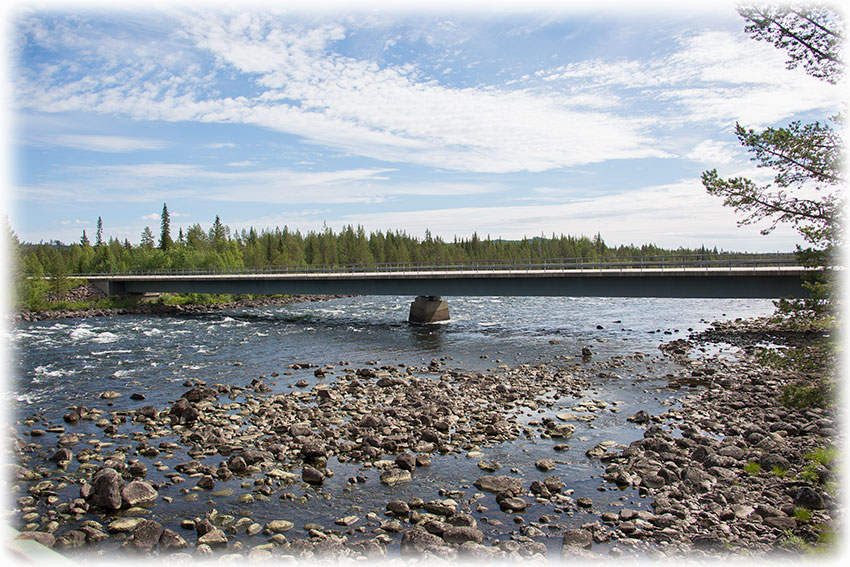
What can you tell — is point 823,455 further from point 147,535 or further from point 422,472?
point 147,535

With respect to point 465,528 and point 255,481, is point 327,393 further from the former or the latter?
point 465,528

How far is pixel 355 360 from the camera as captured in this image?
3259 centimetres

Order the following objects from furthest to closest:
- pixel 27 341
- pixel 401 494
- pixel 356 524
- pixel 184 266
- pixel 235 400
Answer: pixel 184 266 < pixel 27 341 < pixel 235 400 < pixel 401 494 < pixel 356 524

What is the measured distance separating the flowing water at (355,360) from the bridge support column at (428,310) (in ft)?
6.18

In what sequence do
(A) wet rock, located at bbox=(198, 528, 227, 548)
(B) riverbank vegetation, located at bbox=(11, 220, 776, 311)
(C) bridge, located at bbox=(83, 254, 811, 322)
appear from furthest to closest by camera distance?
(B) riverbank vegetation, located at bbox=(11, 220, 776, 311)
(C) bridge, located at bbox=(83, 254, 811, 322)
(A) wet rock, located at bbox=(198, 528, 227, 548)

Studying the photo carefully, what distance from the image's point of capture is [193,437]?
17.4 metres

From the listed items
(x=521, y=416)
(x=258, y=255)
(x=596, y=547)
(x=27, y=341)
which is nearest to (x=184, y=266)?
(x=258, y=255)

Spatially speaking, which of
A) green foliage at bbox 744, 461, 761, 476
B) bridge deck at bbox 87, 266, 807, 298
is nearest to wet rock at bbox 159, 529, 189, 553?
green foliage at bbox 744, 461, 761, 476

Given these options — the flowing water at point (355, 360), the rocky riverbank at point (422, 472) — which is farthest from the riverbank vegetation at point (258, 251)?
the rocky riverbank at point (422, 472)

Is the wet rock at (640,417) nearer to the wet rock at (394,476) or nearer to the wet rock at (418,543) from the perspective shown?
the wet rock at (394,476)

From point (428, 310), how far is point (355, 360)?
21501 millimetres

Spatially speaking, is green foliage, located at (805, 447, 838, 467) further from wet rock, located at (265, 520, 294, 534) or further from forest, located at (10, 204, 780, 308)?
forest, located at (10, 204, 780, 308)

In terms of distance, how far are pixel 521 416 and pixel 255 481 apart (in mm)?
10060

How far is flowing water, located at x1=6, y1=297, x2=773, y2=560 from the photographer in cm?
1315
